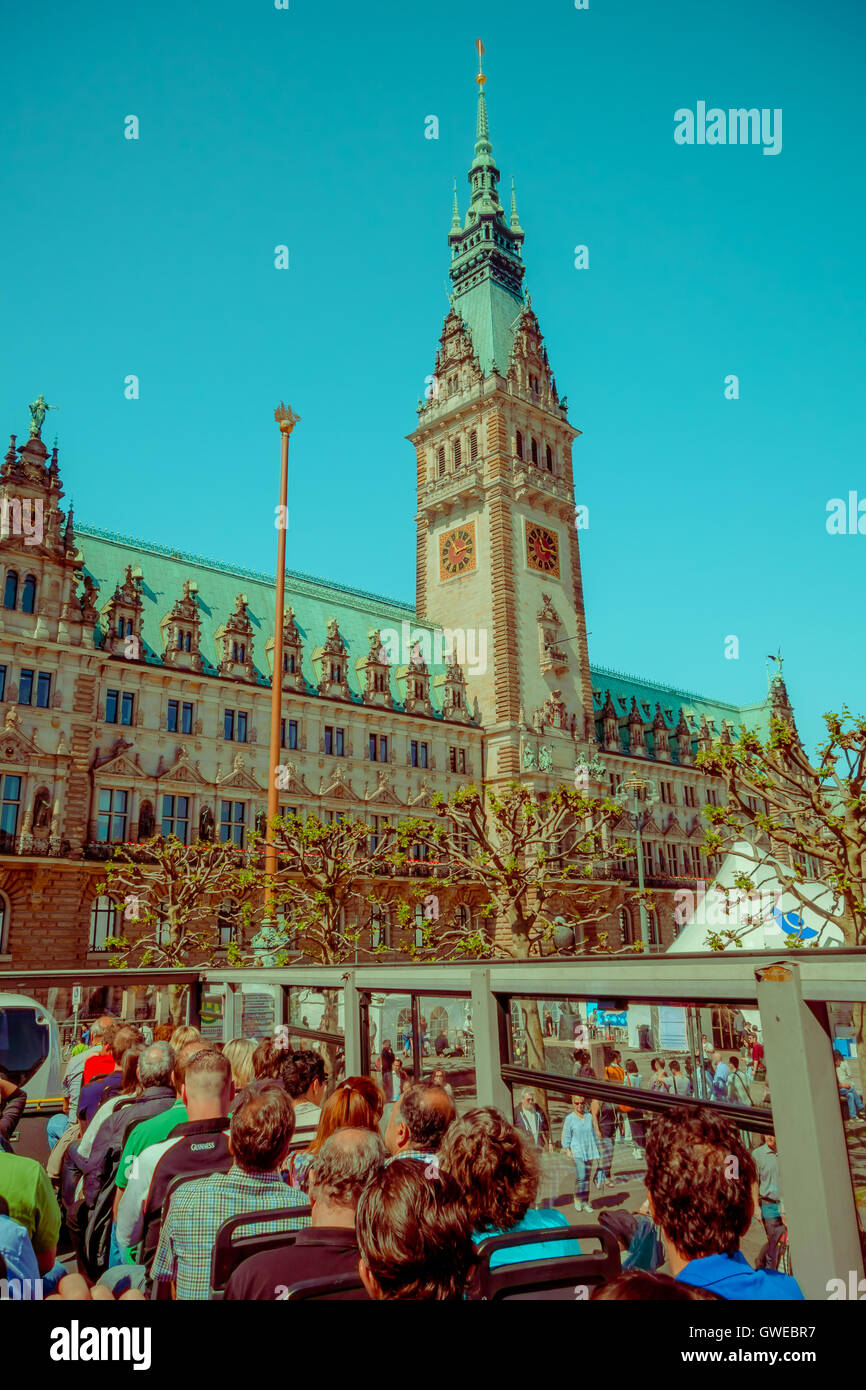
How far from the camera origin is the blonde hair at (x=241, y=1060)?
24.5 feet

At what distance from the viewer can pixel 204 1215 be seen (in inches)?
174

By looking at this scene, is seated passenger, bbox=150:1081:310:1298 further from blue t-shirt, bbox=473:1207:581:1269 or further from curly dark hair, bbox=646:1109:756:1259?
curly dark hair, bbox=646:1109:756:1259

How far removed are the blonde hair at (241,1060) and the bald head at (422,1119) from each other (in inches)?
104

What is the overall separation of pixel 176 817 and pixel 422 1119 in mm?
39891

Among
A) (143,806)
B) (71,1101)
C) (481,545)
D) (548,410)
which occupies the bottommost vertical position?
(71,1101)

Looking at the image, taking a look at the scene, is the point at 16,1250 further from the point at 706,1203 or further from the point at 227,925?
the point at 227,925

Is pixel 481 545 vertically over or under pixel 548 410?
under

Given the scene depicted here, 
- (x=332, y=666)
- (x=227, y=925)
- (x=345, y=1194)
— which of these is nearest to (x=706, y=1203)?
(x=345, y=1194)

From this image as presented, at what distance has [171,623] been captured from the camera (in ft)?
150

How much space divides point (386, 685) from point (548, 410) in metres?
24.4

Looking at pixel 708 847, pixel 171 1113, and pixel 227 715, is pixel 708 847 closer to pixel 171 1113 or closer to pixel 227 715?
pixel 171 1113

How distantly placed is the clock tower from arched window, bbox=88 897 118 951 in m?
25.3

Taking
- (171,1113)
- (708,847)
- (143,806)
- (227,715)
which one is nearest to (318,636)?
(227,715)

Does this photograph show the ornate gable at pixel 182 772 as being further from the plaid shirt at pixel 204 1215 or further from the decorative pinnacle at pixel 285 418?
the plaid shirt at pixel 204 1215
